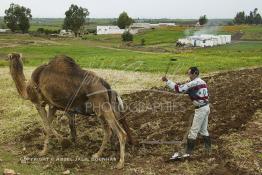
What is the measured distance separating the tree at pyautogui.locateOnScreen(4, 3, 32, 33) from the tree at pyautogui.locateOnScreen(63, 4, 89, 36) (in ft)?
25.7

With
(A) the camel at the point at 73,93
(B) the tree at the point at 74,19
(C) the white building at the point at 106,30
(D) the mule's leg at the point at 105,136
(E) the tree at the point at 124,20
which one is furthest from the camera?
(E) the tree at the point at 124,20

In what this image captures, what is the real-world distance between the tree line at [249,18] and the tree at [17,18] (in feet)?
277

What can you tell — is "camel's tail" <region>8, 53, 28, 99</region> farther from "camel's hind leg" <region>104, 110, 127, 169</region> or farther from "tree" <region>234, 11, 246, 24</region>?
"tree" <region>234, 11, 246, 24</region>

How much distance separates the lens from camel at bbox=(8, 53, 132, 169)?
854cm

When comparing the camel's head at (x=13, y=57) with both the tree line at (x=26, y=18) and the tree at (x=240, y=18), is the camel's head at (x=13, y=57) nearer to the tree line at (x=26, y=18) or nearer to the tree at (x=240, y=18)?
the tree line at (x=26, y=18)

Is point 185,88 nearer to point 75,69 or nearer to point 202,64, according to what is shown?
point 75,69

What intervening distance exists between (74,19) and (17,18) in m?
11.1

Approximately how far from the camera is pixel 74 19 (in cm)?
9019

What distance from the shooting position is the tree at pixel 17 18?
85875 millimetres

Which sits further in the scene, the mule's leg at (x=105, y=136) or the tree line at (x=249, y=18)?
the tree line at (x=249, y=18)

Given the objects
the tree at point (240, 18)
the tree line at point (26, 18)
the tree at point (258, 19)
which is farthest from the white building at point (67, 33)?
the tree at point (258, 19)

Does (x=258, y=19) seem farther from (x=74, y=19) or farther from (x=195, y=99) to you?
(x=195, y=99)

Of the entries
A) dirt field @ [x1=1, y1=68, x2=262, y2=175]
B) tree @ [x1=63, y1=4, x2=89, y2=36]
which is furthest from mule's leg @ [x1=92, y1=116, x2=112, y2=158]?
tree @ [x1=63, y1=4, x2=89, y2=36]

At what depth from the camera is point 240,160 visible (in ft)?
27.2
